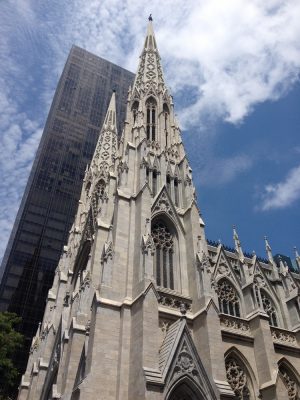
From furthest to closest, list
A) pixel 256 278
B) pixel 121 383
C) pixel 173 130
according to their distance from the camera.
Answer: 1. pixel 173 130
2. pixel 256 278
3. pixel 121 383

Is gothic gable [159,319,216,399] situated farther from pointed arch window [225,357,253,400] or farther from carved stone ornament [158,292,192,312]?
pointed arch window [225,357,253,400]

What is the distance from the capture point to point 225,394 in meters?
16.1

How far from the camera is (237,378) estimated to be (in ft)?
64.2

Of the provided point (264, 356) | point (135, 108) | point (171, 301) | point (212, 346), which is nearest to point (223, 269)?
point (264, 356)

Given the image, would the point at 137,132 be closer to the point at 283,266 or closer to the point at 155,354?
the point at 283,266

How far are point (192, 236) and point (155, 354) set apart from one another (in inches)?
307

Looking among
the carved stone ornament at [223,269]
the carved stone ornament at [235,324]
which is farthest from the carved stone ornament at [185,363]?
the carved stone ornament at [223,269]

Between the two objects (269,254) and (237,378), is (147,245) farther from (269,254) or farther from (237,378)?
(269,254)

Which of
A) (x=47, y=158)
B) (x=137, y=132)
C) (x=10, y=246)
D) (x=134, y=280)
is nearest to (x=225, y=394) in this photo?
(x=134, y=280)

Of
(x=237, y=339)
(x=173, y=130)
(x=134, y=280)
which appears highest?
(x=173, y=130)

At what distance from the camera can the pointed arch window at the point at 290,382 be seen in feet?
69.2

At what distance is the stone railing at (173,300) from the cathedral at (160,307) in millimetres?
60

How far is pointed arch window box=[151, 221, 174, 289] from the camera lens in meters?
20.7

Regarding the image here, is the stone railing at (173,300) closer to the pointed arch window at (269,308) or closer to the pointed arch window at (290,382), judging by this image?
the pointed arch window at (290,382)
